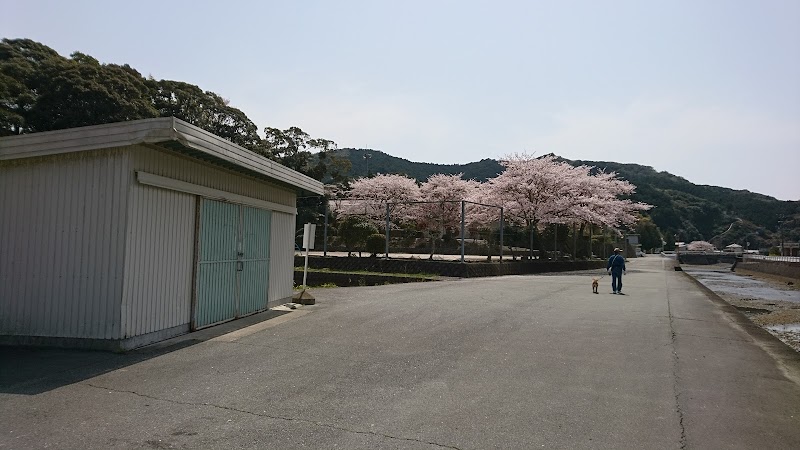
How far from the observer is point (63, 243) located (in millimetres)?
7133

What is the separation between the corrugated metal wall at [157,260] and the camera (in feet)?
22.9

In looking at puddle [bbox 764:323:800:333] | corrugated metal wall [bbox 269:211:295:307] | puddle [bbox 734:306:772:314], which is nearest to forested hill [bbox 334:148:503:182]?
puddle [bbox 734:306:772:314]

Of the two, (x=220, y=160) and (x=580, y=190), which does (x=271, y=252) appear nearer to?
(x=220, y=160)

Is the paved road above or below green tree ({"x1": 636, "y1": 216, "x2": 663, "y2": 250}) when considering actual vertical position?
below

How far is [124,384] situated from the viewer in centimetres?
557

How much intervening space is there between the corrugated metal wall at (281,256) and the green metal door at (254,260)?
10.9 inches

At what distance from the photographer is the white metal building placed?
6.89 metres

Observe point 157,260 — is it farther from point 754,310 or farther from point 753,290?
point 753,290

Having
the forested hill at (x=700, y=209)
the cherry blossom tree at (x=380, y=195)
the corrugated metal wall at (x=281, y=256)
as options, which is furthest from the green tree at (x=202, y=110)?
the forested hill at (x=700, y=209)

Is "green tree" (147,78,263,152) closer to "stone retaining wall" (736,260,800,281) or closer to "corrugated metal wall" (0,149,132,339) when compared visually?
"corrugated metal wall" (0,149,132,339)

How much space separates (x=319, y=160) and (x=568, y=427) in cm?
4918

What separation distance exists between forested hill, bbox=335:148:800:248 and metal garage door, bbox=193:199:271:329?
3837 inches

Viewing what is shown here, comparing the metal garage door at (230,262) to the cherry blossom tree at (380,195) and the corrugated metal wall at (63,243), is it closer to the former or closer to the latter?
the corrugated metal wall at (63,243)

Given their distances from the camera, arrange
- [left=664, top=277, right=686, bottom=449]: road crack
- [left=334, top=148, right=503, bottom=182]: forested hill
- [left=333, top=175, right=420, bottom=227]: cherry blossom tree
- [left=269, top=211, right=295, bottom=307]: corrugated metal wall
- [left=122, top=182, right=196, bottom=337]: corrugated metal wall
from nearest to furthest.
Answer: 1. [left=664, top=277, right=686, bottom=449]: road crack
2. [left=122, top=182, right=196, bottom=337]: corrugated metal wall
3. [left=269, top=211, right=295, bottom=307]: corrugated metal wall
4. [left=333, top=175, right=420, bottom=227]: cherry blossom tree
5. [left=334, top=148, right=503, bottom=182]: forested hill
